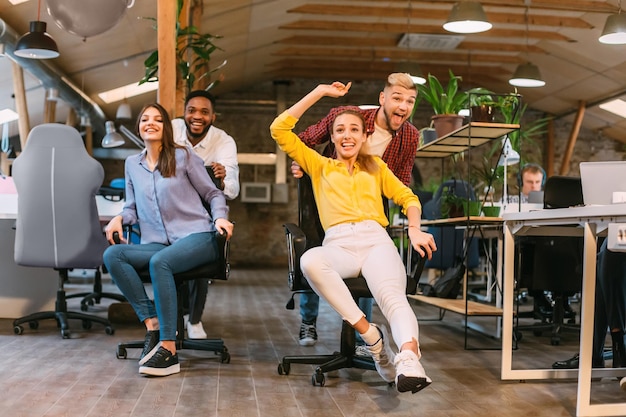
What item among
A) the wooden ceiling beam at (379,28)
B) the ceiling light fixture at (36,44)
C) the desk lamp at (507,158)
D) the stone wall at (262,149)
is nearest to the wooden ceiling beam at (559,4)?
the wooden ceiling beam at (379,28)

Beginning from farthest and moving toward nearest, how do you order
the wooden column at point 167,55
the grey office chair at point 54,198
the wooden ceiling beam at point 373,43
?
the wooden ceiling beam at point 373,43
the wooden column at point 167,55
the grey office chair at point 54,198

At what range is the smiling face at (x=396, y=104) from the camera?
3.17 meters

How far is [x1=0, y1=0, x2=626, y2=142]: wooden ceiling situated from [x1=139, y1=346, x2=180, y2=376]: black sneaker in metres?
4.94

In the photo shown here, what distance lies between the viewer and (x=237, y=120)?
1400cm

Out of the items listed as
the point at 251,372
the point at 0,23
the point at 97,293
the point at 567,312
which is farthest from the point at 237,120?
the point at 251,372

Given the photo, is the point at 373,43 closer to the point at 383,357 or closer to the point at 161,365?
the point at 161,365

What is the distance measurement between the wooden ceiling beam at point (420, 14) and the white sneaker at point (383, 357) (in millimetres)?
7265

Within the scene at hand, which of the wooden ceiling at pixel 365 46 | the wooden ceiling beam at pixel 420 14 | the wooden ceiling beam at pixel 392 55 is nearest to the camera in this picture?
the wooden ceiling at pixel 365 46

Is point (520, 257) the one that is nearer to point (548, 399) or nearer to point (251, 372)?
point (548, 399)

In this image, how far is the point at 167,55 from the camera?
15.0 feet

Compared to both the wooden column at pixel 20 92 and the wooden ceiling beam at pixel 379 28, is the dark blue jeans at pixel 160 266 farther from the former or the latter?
the wooden ceiling beam at pixel 379 28

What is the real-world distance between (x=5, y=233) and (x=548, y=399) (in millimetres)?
3537

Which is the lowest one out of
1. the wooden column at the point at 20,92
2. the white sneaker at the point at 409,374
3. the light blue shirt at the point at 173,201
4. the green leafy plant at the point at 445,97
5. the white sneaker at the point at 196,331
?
the white sneaker at the point at 196,331

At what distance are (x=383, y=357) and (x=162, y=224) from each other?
1235mm
